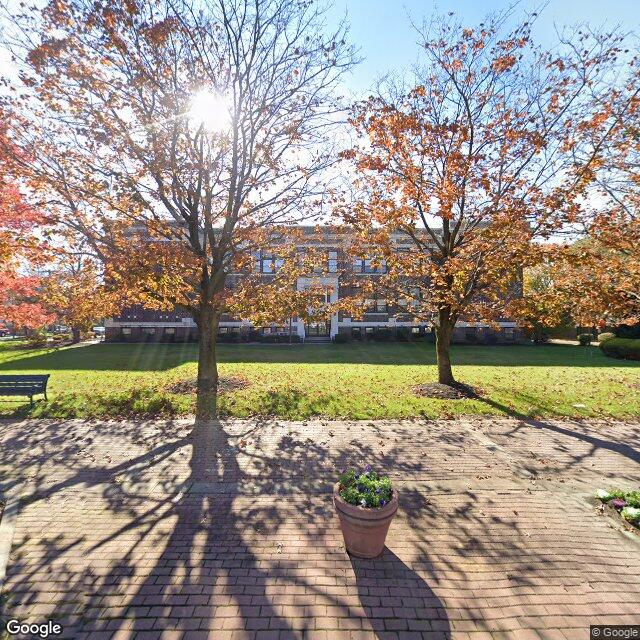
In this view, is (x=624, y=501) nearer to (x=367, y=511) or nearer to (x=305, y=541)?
(x=367, y=511)

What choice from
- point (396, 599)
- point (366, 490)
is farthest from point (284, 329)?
point (396, 599)

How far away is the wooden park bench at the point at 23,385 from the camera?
9977mm

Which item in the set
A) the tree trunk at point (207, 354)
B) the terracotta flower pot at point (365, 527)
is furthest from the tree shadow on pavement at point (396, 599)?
the tree trunk at point (207, 354)

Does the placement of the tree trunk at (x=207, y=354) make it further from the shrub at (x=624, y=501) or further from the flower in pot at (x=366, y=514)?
the shrub at (x=624, y=501)

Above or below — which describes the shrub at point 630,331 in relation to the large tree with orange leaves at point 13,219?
below

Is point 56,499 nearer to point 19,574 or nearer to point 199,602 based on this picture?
point 19,574

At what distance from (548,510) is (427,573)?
8.61ft

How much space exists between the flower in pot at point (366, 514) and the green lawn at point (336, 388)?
4959 millimetres

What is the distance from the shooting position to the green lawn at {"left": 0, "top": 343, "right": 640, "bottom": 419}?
9867 mm

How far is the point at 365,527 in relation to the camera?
4027 mm

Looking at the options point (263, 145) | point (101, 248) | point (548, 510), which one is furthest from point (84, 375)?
point (548, 510)

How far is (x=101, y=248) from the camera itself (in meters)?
9.77

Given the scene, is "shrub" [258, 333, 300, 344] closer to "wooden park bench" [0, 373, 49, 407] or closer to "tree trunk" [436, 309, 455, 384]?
"tree trunk" [436, 309, 455, 384]

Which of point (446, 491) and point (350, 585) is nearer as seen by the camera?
point (350, 585)
